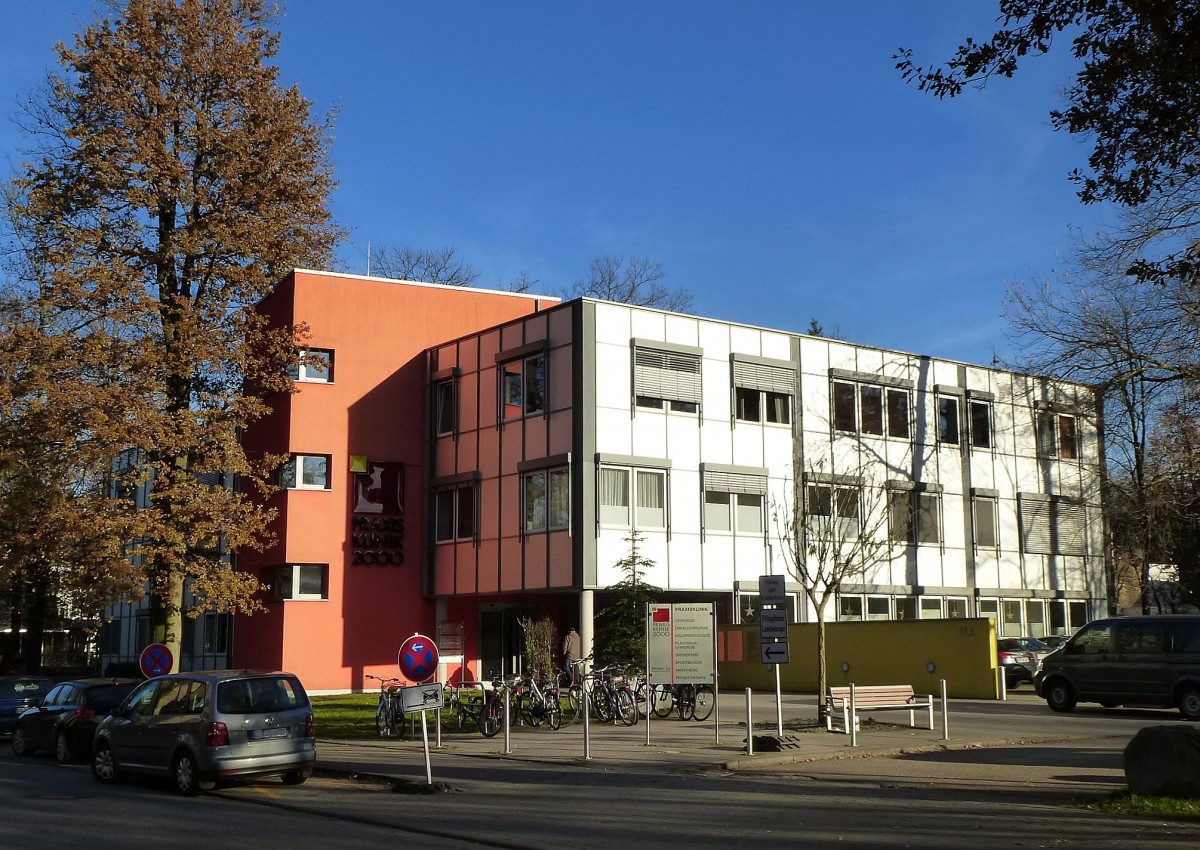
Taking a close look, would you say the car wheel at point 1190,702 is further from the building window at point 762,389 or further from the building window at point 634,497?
the building window at point 762,389

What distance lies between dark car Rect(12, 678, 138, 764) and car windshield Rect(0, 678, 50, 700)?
419cm

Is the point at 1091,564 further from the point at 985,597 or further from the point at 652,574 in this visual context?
the point at 652,574

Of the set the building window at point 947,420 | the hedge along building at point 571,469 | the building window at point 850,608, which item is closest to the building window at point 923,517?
the hedge along building at point 571,469

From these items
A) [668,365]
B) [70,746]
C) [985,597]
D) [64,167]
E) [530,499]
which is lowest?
[70,746]

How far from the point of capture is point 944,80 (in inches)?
463

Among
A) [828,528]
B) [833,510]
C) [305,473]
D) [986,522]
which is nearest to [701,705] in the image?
[828,528]

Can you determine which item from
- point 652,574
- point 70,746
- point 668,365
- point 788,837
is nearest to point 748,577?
point 652,574

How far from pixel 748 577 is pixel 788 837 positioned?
24838 mm

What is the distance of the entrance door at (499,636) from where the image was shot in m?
39.0

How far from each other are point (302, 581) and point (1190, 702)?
23.6m

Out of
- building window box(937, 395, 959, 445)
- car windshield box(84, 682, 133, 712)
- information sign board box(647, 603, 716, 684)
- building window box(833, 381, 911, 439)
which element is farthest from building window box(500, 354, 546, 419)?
car windshield box(84, 682, 133, 712)

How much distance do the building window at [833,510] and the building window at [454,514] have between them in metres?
9.91

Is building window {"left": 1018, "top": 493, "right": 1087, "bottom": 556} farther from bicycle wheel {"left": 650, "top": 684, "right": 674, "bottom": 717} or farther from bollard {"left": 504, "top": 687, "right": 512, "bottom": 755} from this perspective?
bollard {"left": 504, "top": 687, "right": 512, "bottom": 755}

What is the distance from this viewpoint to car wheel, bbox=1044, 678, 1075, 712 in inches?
1045
